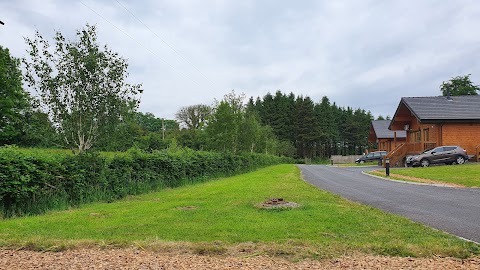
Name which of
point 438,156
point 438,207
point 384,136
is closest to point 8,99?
point 438,156

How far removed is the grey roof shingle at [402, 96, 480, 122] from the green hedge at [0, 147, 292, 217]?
20862 millimetres

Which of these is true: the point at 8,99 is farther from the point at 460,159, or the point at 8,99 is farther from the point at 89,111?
the point at 460,159

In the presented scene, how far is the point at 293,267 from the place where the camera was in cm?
439

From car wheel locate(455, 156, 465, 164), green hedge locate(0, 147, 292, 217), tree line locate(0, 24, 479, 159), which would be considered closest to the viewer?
green hedge locate(0, 147, 292, 217)

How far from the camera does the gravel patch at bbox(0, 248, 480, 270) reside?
14.5ft

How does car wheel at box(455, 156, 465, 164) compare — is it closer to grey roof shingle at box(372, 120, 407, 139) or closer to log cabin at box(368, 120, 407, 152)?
log cabin at box(368, 120, 407, 152)

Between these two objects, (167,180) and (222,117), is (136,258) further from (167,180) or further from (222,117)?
(222,117)

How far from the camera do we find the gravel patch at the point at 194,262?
14.5ft

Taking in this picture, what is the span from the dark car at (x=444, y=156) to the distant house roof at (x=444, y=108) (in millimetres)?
3789

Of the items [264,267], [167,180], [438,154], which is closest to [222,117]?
[167,180]

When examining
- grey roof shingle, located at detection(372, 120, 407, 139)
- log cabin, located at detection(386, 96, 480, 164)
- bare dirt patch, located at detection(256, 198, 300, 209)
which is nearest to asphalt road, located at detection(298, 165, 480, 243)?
bare dirt patch, located at detection(256, 198, 300, 209)

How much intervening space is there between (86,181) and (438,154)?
2353 cm

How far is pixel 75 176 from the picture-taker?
35.9 feet

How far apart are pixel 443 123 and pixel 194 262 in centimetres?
3014
